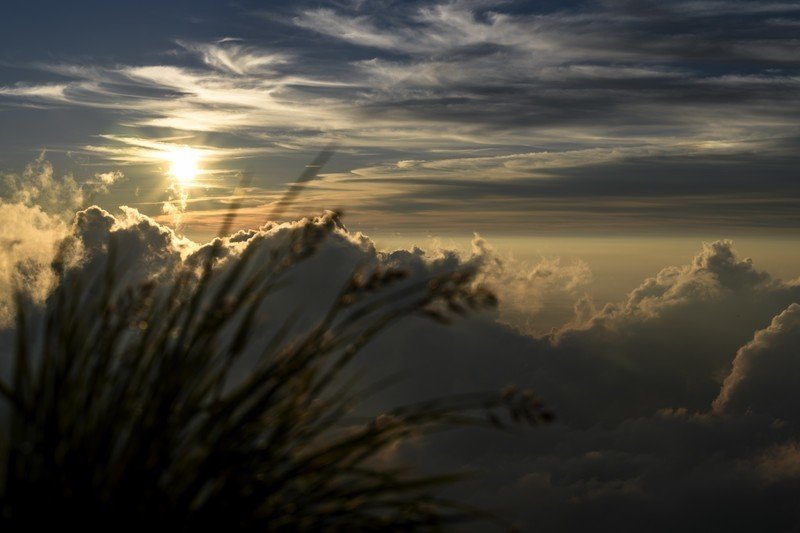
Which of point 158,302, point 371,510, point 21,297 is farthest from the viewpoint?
point 158,302

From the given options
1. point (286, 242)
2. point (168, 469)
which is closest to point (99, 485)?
point (168, 469)

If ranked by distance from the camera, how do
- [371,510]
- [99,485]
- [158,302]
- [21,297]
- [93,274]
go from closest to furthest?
[99,485] < [21,297] < [371,510] < [158,302] < [93,274]

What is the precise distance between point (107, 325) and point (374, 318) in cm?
115

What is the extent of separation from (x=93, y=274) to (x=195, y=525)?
158 centimetres

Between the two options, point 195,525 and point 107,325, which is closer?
point 195,525

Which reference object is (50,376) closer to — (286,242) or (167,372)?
(167,372)

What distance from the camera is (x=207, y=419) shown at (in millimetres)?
3184

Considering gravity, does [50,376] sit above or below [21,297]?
below

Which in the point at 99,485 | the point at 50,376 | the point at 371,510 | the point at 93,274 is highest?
the point at 93,274

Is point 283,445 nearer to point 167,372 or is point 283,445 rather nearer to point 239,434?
point 239,434

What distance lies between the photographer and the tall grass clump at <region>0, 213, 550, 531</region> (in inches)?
120

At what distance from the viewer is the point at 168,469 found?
3.19 m

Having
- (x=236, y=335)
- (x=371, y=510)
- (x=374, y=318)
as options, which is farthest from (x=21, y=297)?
(x=371, y=510)

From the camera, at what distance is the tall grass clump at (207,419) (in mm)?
3037
